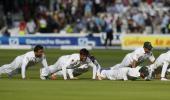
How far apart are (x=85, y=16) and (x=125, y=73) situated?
898 inches

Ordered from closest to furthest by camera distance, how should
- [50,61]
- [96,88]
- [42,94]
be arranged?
[42,94], [96,88], [50,61]

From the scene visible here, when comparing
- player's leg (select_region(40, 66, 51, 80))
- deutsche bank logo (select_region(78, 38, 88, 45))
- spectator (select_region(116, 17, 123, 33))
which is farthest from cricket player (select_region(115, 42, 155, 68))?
spectator (select_region(116, 17, 123, 33))

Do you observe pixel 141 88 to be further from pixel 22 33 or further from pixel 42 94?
pixel 22 33

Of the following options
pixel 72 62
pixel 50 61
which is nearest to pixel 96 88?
pixel 72 62

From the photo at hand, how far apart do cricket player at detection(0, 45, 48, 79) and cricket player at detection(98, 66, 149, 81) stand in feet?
5.67

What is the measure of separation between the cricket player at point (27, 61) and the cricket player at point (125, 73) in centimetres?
173

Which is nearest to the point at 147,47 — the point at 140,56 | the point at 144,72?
the point at 140,56

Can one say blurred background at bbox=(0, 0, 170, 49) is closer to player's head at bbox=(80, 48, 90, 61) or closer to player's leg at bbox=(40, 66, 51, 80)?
player's leg at bbox=(40, 66, 51, 80)

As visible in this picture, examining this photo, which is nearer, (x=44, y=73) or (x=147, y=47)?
(x=147, y=47)

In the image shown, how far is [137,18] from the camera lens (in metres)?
44.0

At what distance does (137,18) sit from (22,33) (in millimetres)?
6481

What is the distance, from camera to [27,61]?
22.5 m

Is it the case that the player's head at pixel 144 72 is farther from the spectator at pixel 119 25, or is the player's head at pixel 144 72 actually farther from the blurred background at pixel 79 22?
the spectator at pixel 119 25

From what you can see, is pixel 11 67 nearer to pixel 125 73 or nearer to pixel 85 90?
pixel 125 73
